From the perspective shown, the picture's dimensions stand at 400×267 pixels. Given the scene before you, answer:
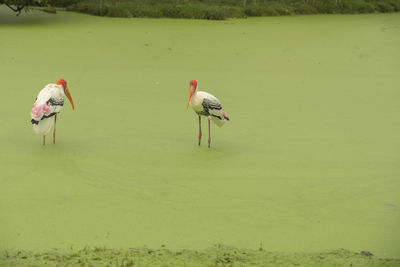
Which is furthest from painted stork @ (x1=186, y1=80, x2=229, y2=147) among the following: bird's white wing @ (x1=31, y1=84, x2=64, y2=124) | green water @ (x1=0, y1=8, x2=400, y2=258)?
bird's white wing @ (x1=31, y1=84, x2=64, y2=124)

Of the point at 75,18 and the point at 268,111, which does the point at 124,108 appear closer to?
the point at 268,111

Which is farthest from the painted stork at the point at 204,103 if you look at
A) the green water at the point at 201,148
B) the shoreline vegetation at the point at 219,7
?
the shoreline vegetation at the point at 219,7

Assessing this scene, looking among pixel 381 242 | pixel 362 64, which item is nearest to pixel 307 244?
pixel 381 242

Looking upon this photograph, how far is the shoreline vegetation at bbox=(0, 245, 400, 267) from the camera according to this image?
2.40m

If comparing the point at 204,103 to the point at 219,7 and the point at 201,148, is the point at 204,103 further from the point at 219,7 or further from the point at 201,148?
the point at 219,7

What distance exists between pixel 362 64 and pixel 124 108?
9.49 ft

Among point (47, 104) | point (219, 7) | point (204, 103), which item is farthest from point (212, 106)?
point (219, 7)

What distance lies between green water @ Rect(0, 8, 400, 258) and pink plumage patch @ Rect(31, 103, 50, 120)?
23cm

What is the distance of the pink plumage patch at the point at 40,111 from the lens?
3723 millimetres

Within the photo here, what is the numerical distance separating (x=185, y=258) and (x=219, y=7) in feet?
25.0

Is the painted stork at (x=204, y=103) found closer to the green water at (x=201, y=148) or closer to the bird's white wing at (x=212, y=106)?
the bird's white wing at (x=212, y=106)

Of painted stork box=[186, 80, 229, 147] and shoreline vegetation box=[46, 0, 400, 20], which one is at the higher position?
shoreline vegetation box=[46, 0, 400, 20]

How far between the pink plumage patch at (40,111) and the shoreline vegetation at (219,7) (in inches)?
222

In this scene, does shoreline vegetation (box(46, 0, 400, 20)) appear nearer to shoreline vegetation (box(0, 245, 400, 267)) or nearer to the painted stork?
the painted stork
